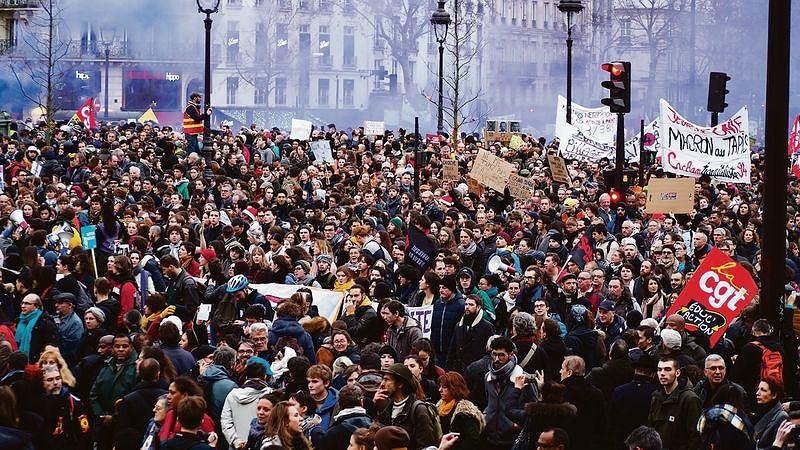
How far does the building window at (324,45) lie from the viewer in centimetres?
8906

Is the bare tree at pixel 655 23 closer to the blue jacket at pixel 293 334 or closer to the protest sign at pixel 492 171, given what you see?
the protest sign at pixel 492 171

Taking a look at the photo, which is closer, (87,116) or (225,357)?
(225,357)

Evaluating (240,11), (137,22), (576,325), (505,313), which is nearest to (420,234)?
(505,313)

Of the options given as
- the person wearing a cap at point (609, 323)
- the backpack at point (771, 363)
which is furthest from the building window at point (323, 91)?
the backpack at point (771, 363)

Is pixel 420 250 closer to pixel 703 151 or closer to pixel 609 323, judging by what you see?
pixel 609 323

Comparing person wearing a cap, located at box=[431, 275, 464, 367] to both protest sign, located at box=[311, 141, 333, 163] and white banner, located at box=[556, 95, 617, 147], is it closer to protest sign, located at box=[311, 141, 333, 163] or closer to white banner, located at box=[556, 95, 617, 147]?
protest sign, located at box=[311, 141, 333, 163]

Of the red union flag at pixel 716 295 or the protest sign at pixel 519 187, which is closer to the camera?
the red union flag at pixel 716 295

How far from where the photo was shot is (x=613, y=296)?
1405 cm

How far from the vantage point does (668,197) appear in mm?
20922

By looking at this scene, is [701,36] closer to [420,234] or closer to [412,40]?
[412,40]

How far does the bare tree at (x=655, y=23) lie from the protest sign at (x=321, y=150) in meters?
48.5

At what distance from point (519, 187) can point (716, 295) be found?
1145cm

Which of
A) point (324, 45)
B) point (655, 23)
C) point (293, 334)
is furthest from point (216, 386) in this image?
point (324, 45)

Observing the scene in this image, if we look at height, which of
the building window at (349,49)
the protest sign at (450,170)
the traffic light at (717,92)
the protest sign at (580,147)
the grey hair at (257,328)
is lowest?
the grey hair at (257,328)
